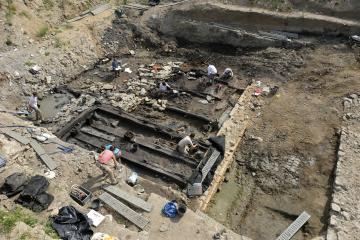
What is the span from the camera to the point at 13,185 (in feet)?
28.4

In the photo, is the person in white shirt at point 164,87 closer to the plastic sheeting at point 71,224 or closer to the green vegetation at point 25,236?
the plastic sheeting at point 71,224

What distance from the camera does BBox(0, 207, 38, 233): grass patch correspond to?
7.01m

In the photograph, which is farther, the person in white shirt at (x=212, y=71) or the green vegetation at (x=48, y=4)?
the green vegetation at (x=48, y=4)

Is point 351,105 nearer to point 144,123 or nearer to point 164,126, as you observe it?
point 164,126

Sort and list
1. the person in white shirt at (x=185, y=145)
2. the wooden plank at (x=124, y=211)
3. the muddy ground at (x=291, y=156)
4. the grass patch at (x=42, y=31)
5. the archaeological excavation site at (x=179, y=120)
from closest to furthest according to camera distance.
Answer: the wooden plank at (x=124, y=211)
the archaeological excavation site at (x=179, y=120)
the muddy ground at (x=291, y=156)
the person in white shirt at (x=185, y=145)
the grass patch at (x=42, y=31)

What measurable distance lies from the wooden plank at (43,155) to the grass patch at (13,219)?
1978 mm

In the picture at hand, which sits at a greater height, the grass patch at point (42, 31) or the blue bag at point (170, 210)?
the grass patch at point (42, 31)

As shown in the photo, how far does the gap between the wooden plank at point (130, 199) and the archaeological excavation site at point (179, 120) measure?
0.05 metres

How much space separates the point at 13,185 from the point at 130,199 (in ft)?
9.44

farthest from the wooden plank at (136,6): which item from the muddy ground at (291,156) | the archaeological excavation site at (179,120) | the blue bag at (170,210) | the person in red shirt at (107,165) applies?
the blue bag at (170,210)

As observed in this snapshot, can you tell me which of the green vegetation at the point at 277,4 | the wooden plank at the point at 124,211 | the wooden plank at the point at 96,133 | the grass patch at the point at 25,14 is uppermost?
the green vegetation at the point at 277,4

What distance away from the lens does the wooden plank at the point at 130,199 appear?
8.77 meters

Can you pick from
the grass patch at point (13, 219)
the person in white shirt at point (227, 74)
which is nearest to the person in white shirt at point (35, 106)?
the grass patch at point (13, 219)

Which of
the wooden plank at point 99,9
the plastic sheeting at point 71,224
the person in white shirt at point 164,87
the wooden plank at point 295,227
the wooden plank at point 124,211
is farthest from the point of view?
the wooden plank at point 99,9
